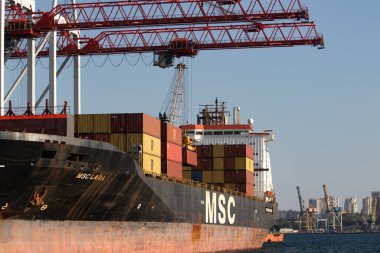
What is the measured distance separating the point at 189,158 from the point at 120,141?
48.4 feet

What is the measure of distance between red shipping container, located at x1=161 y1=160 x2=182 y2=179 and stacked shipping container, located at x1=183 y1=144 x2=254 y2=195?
12922mm

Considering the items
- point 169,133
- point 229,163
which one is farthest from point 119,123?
point 229,163

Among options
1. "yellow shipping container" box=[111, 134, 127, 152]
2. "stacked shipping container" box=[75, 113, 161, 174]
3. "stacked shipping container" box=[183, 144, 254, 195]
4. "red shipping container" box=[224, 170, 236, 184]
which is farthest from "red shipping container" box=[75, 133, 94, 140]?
"red shipping container" box=[224, 170, 236, 184]

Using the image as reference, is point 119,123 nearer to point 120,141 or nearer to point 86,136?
point 120,141

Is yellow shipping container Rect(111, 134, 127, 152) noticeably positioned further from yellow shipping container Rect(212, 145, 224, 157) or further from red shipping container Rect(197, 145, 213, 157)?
yellow shipping container Rect(212, 145, 224, 157)

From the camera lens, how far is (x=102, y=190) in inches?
1636

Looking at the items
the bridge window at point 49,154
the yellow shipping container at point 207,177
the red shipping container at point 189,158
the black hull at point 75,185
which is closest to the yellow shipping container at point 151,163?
the black hull at point 75,185

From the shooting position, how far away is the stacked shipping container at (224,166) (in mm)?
67444

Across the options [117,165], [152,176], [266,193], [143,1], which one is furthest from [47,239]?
[266,193]

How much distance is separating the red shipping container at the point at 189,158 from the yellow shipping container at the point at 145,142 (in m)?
10.7

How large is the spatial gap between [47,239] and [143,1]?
21.0 meters

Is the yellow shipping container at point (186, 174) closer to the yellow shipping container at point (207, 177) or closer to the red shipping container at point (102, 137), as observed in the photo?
the yellow shipping container at point (207, 177)

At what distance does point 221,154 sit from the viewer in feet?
224

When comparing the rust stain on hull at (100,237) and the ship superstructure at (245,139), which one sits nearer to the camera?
the rust stain on hull at (100,237)
